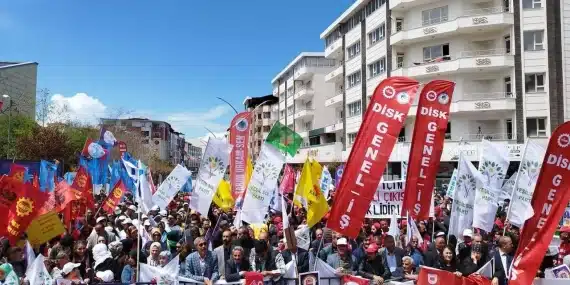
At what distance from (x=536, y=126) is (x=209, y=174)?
103 feet

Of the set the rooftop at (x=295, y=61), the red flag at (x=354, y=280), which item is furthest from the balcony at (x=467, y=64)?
the red flag at (x=354, y=280)

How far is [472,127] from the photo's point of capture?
40.1 m

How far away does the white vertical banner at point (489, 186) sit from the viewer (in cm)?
1238

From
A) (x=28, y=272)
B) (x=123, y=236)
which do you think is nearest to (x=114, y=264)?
(x=28, y=272)

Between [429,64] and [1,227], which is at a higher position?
[429,64]

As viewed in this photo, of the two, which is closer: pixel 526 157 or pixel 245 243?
pixel 245 243

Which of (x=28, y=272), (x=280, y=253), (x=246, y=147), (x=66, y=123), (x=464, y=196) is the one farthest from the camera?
(x=66, y=123)

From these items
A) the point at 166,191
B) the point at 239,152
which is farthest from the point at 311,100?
the point at 239,152

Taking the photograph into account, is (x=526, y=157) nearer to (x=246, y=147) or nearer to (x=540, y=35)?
(x=246, y=147)

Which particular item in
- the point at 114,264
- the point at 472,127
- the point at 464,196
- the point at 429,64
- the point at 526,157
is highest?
the point at 429,64

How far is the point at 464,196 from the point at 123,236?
307 inches

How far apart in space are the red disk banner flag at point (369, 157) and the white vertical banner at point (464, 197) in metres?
4.38

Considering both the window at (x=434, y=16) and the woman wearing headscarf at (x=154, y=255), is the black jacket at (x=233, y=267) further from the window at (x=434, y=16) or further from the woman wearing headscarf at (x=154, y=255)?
the window at (x=434, y=16)

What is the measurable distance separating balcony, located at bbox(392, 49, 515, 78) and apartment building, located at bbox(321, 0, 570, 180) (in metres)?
0.07
